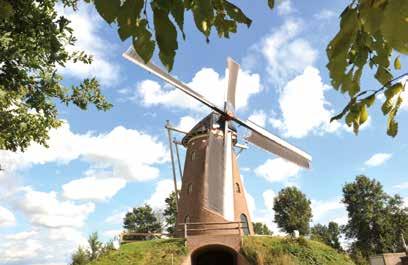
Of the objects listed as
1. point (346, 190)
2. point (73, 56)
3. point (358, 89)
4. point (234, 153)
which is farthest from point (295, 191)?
point (358, 89)

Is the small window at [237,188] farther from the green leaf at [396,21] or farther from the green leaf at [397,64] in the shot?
the green leaf at [396,21]

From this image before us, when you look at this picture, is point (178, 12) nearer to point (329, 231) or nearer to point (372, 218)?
point (372, 218)

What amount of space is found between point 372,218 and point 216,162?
36.3 meters

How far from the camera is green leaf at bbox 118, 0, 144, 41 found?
1.65 m

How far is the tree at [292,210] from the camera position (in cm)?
5338

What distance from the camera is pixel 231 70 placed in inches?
1236

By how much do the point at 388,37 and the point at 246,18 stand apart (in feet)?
2.98

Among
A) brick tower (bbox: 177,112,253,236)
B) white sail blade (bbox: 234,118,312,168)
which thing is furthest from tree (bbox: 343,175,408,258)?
brick tower (bbox: 177,112,253,236)

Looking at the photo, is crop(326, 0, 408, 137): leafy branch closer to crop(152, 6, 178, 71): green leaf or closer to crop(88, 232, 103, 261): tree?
crop(152, 6, 178, 71): green leaf

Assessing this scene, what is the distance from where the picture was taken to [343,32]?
1.60 metres

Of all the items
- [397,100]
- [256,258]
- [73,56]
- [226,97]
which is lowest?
[397,100]

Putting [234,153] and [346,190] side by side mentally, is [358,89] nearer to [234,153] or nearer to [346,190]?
[234,153]

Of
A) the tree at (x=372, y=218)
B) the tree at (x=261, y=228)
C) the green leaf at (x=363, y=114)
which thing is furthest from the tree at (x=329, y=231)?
the green leaf at (x=363, y=114)

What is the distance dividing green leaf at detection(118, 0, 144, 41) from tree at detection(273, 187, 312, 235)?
54111 mm
